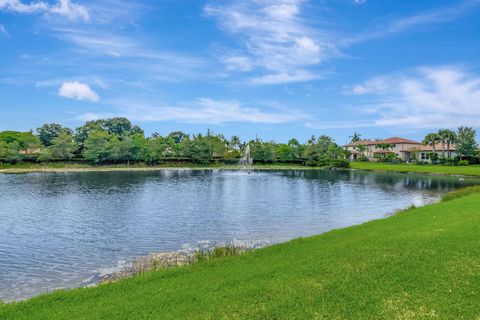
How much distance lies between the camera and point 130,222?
81.5 feet

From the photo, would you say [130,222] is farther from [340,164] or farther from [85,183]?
[340,164]

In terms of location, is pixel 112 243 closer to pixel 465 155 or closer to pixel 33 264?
pixel 33 264

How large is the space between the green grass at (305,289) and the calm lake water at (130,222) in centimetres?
507

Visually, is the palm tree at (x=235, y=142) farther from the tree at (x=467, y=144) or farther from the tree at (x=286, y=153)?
the tree at (x=467, y=144)

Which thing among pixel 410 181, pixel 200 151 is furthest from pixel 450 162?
pixel 200 151

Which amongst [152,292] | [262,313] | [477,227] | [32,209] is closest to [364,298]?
[262,313]

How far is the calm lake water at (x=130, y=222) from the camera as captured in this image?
1564cm

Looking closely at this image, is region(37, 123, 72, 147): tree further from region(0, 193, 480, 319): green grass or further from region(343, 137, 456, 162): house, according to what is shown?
region(0, 193, 480, 319): green grass

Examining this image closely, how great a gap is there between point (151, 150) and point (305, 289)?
10001 centimetres

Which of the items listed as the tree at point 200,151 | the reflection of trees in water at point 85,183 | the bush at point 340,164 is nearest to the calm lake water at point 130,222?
the reflection of trees in water at point 85,183

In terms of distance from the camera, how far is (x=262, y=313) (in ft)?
25.7

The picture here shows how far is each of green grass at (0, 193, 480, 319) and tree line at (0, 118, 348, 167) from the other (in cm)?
9303

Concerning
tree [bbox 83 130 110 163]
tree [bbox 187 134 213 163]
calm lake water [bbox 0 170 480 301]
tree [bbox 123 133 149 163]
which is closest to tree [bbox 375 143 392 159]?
tree [bbox 187 134 213 163]

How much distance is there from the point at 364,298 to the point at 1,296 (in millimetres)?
11280
